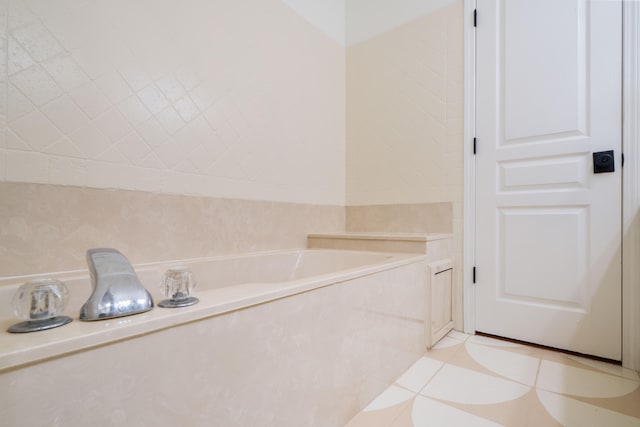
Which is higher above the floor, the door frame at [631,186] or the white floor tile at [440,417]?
the door frame at [631,186]

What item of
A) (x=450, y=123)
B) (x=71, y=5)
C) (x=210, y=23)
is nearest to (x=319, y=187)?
(x=450, y=123)

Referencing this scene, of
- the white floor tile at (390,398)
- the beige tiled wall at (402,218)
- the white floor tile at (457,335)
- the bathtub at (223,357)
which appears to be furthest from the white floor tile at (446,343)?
the beige tiled wall at (402,218)

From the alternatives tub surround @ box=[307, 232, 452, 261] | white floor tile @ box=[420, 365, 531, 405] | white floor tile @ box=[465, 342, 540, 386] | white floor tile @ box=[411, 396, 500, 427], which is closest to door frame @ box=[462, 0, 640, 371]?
white floor tile @ box=[465, 342, 540, 386]

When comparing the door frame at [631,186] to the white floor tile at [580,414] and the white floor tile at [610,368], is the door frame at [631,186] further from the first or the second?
the white floor tile at [580,414]

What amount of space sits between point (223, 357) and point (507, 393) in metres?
1.12

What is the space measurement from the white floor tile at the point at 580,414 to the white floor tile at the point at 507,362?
0.40ft

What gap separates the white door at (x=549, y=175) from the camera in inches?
54.8

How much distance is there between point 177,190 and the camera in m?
1.32

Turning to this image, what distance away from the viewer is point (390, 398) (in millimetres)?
1104

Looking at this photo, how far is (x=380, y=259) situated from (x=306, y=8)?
1.75 metres

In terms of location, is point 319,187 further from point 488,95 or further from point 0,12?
point 0,12

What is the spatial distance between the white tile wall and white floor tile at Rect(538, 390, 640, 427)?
1.52m

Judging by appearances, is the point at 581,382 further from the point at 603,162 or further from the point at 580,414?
the point at 603,162

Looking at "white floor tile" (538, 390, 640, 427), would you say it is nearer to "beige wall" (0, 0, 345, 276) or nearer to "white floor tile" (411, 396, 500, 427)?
"white floor tile" (411, 396, 500, 427)
